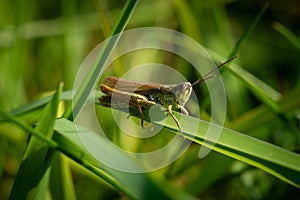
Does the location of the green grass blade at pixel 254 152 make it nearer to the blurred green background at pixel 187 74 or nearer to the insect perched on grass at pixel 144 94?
the insect perched on grass at pixel 144 94

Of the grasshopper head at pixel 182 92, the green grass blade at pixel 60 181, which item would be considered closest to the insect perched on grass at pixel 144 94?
the grasshopper head at pixel 182 92

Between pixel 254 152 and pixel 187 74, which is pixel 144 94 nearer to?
pixel 254 152

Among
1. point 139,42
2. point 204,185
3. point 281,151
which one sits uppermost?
point 139,42

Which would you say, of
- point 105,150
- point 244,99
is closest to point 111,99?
point 105,150

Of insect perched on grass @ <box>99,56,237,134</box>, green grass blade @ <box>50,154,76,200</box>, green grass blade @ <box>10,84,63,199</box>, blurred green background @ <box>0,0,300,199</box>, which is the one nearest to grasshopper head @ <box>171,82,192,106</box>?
insect perched on grass @ <box>99,56,237,134</box>

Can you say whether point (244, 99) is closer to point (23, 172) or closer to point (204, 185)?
point (204, 185)

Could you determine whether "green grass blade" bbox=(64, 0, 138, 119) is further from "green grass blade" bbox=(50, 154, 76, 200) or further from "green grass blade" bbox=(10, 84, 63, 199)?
"green grass blade" bbox=(50, 154, 76, 200)

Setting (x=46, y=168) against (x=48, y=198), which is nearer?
(x=46, y=168)
